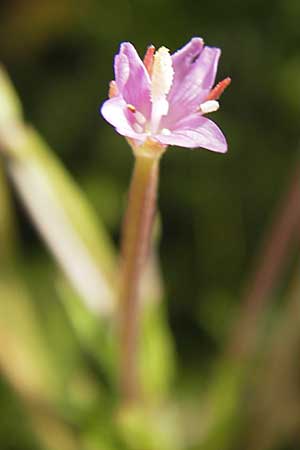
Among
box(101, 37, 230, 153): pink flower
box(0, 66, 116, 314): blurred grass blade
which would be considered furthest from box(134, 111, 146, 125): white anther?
box(0, 66, 116, 314): blurred grass blade

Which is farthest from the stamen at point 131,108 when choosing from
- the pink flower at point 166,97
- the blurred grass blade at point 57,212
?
the blurred grass blade at point 57,212

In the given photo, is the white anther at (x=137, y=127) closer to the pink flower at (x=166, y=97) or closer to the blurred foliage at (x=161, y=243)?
the pink flower at (x=166, y=97)

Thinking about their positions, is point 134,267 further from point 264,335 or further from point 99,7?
point 99,7

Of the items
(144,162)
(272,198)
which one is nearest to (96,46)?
(272,198)

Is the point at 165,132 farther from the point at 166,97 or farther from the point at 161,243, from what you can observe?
the point at 161,243

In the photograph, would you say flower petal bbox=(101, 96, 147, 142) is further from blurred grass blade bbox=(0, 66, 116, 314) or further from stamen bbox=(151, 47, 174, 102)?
blurred grass blade bbox=(0, 66, 116, 314)
